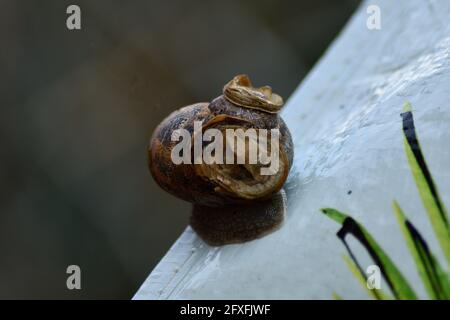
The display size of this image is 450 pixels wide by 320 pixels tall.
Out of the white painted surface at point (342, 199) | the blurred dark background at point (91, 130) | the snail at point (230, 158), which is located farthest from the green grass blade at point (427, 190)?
the blurred dark background at point (91, 130)

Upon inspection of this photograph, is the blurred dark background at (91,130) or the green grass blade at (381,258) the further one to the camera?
the blurred dark background at (91,130)

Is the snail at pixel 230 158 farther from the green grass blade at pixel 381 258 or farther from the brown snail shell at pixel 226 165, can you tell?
the green grass blade at pixel 381 258

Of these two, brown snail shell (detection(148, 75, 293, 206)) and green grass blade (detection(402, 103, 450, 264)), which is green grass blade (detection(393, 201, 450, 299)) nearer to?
green grass blade (detection(402, 103, 450, 264))

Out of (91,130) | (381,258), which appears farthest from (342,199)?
(91,130)

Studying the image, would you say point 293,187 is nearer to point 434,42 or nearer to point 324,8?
point 434,42

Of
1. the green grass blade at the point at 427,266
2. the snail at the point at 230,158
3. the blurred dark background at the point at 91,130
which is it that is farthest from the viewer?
the blurred dark background at the point at 91,130

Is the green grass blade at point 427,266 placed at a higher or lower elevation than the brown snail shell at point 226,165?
lower

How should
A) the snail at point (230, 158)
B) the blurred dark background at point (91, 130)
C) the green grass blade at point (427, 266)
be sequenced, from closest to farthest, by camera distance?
1. the green grass blade at point (427, 266)
2. the snail at point (230, 158)
3. the blurred dark background at point (91, 130)

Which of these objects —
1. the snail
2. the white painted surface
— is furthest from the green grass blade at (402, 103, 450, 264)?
the snail

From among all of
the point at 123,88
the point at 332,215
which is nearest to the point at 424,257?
the point at 332,215
